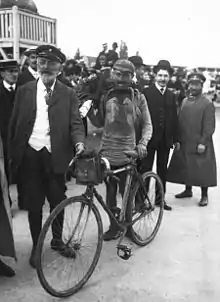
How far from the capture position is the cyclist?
3828 mm

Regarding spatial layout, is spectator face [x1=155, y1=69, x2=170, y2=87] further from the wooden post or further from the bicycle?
the wooden post

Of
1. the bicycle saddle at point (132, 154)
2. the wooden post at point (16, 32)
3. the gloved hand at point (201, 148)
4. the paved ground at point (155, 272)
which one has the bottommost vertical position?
the paved ground at point (155, 272)

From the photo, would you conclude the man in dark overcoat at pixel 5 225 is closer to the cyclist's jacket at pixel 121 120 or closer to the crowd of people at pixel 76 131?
the crowd of people at pixel 76 131

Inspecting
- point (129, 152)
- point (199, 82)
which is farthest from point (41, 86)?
point (199, 82)

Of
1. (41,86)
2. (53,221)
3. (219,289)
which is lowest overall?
(219,289)

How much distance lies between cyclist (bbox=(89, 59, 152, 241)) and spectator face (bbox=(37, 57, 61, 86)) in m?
0.70

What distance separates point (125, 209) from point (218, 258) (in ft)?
3.37

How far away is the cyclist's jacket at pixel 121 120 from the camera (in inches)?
152

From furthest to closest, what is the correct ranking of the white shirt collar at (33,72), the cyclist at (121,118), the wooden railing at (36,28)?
the wooden railing at (36,28) → the white shirt collar at (33,72) → the cyclist at (121,118)

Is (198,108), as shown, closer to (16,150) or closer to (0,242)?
(16,150)

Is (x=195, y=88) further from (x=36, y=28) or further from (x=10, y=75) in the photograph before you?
(x=36, y=28)

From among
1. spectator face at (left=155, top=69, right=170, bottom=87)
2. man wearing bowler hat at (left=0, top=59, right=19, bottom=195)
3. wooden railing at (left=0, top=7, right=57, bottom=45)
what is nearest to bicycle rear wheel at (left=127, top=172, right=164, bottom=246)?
spectator face at (left=155, top=69, right=170, bottom=87)

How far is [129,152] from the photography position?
3.72 meters

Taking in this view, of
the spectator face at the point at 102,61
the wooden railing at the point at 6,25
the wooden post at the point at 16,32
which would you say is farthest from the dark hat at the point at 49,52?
the wooden railing at the point at 6,25
